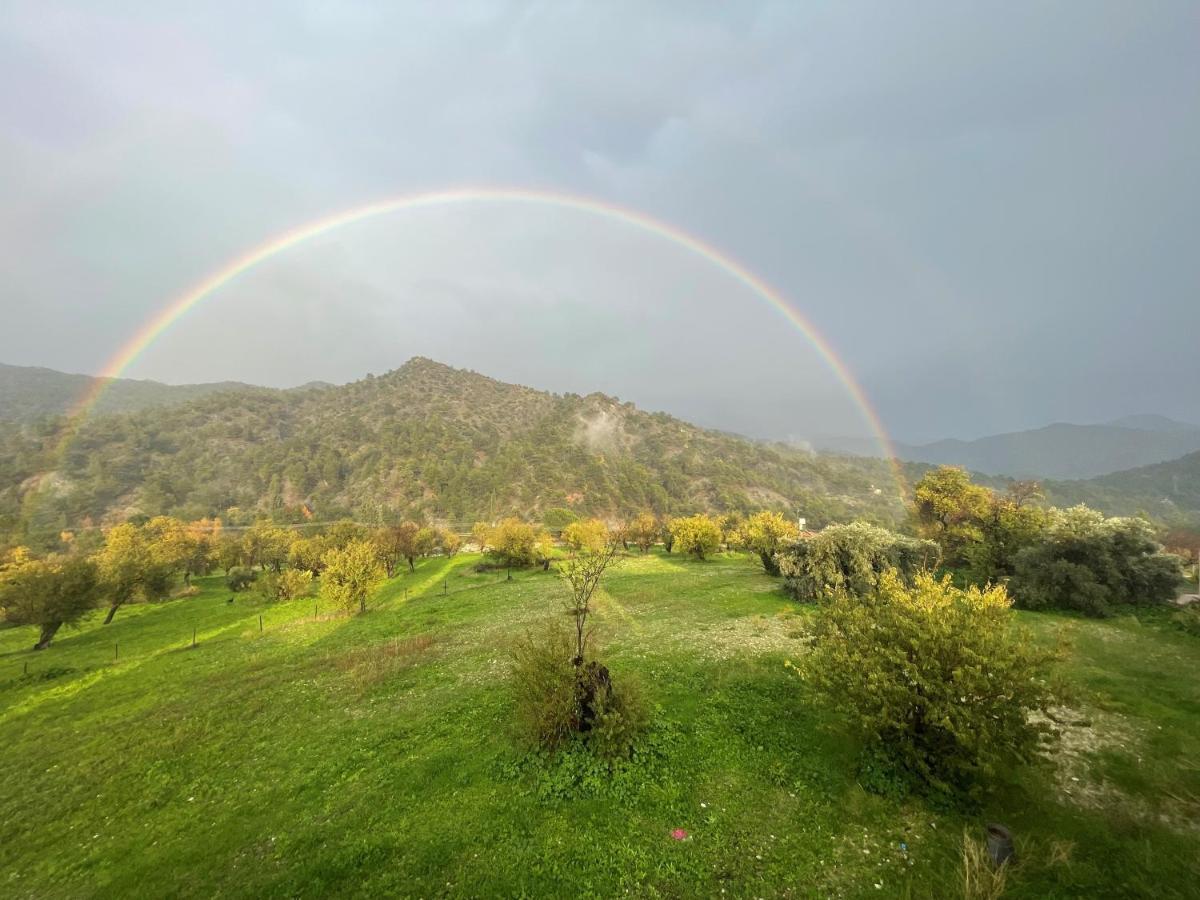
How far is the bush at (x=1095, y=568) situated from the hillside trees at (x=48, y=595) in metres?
68.6

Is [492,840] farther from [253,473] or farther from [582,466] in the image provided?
[253,473]

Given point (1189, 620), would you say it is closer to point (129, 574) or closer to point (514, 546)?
point (514, 546)

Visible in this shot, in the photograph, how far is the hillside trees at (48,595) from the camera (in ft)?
107

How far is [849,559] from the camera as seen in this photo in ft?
112

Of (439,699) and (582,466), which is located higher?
(582,466)

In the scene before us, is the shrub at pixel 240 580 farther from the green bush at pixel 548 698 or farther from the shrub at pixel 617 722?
the shrub at pixel 617 722

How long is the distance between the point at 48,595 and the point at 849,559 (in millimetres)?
60127

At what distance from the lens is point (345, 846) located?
11320mm

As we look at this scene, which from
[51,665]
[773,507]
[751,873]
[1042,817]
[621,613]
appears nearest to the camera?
[751,873]

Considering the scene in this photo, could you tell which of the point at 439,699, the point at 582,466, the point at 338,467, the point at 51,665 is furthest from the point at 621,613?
the point at 338,467

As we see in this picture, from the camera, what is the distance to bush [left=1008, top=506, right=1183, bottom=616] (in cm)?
2728

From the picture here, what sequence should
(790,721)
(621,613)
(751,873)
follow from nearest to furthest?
(751,873) < (790,721) < (621,613)

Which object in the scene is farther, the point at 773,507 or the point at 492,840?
the point at 773,507

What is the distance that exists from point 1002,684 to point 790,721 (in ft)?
23.4
